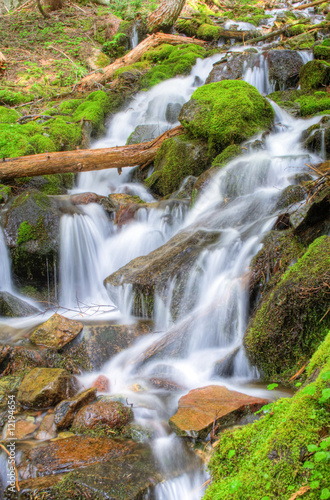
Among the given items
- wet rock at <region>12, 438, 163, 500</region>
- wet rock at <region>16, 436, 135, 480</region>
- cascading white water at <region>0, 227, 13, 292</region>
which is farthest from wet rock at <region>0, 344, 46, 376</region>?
cascading white water at <region>0, 227, 13, 292</region>

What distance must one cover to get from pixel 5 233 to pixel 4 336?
89.2 inches

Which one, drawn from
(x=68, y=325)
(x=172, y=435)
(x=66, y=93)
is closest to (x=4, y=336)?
(x=68, y=325)

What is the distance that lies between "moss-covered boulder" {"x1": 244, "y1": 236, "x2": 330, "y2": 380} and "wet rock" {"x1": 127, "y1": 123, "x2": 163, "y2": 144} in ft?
24.1

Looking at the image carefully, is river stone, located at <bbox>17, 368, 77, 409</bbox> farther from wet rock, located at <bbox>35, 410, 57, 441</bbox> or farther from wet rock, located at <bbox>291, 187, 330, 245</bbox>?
wet rock, located at <bbox>291, 187, 330, 245</bbox>

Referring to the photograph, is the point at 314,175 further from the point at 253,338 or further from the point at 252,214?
the point at 253,338

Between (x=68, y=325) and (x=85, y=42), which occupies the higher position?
(x=85, y=42)

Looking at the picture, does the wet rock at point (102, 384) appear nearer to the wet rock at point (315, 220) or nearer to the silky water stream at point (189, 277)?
the silky water stream at point (189, 277)

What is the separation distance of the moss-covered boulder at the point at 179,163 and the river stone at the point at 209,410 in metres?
5.56

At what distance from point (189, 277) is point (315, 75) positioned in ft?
25.1

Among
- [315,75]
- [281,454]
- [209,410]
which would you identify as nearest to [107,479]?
[209,410]

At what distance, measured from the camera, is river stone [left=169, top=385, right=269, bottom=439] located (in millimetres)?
2979

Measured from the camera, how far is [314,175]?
20.8ft

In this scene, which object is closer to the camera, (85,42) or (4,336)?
(4,336)

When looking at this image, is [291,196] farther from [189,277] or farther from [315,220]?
[189,277]
